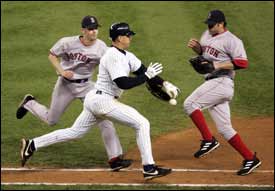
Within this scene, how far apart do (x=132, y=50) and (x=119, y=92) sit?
653 cm

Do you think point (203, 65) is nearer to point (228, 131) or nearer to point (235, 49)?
point (235, 49)

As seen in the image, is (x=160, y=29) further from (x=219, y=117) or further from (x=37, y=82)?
(x=219, y=117)

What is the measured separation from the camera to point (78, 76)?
11562 mm

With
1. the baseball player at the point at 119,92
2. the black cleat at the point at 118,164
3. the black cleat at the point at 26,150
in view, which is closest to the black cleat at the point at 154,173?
the baseball player at the point at 119,92

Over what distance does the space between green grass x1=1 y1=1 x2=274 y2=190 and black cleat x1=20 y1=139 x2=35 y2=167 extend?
1.54 ft

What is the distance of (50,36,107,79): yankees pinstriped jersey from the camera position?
11.4m

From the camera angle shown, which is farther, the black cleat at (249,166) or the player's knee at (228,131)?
the player's knee at (228,131)

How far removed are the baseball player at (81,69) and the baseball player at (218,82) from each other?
47.6 inches

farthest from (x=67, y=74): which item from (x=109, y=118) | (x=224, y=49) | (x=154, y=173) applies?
(x=224, y=49)

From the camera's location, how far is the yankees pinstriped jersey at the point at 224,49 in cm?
1126

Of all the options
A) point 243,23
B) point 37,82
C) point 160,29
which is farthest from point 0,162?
point 243,23

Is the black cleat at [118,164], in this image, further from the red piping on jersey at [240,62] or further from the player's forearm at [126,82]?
the red piping on jersey at [240,62]

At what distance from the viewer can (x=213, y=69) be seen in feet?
37.3

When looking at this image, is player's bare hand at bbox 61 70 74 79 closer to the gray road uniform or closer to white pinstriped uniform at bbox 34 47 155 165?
the gray road uniform
